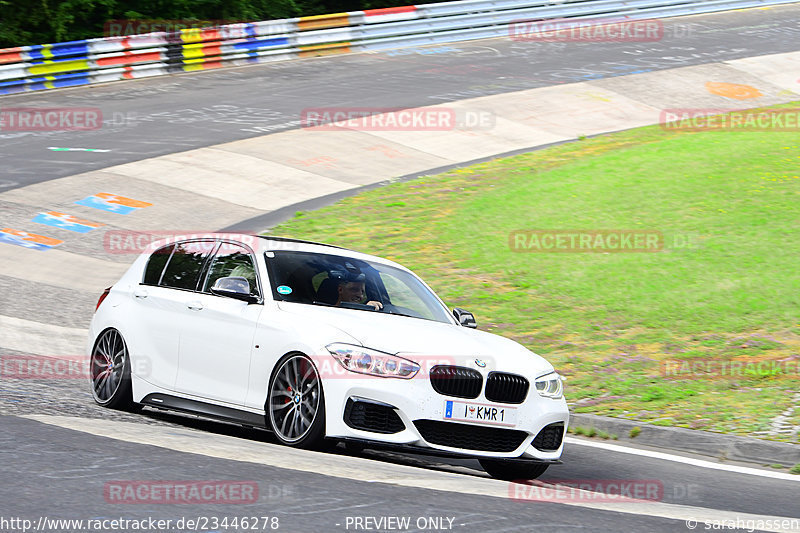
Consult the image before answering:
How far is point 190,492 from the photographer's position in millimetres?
5957

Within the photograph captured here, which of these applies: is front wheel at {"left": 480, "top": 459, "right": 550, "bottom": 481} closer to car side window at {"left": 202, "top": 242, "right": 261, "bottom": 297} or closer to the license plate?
the license plate

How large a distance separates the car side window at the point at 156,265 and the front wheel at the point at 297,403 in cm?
201

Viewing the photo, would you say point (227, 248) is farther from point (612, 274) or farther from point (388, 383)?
point (612, 274)

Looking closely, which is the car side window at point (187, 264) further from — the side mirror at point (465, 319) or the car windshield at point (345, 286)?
the side mirror at point (465, 319)

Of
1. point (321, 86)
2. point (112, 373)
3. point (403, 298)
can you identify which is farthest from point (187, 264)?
point (321, 86)

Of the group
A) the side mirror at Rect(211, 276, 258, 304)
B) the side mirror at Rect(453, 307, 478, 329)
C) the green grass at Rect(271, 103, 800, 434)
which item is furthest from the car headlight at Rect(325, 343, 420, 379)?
the green grass at Rect(271, 103, 800, 434)

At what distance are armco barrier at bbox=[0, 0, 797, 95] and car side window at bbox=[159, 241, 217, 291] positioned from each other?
1863 centimetres

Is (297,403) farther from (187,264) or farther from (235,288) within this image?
(187,264)

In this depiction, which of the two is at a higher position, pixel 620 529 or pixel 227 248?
pixel 227 248

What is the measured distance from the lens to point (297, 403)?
7633 mm

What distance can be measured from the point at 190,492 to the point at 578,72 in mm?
25091

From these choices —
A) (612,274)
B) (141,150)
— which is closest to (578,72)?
(141,150)

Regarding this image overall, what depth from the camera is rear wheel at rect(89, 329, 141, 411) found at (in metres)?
9.06

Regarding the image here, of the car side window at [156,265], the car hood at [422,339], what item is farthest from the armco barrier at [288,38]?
the car hood at [422,339]
